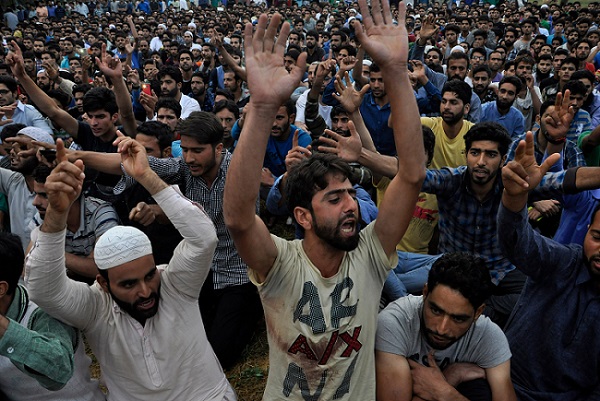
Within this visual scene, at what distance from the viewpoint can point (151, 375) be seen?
238cm

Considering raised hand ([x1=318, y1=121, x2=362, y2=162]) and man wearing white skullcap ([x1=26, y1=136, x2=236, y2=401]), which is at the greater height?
raised hand ([x1=318, y1=121, x2=362, y2=162])

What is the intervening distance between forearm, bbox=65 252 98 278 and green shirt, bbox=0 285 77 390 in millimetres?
1223

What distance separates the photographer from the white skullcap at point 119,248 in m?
2.25

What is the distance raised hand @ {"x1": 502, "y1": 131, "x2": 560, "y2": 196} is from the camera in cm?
218

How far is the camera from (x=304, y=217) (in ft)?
7.37

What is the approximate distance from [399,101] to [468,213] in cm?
184

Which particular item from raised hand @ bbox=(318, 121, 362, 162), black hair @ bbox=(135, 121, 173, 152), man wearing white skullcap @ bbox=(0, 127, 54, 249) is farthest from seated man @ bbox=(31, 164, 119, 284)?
raised hand @ bbox=(318, 121, 362, 162)

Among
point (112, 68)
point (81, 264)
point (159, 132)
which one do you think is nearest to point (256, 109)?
point (81, 264)

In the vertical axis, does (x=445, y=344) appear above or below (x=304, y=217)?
below

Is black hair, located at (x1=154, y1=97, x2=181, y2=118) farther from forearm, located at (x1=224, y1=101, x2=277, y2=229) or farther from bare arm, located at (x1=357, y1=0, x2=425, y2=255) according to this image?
forearm, located at (x1=224, y1=101, x2=277, y2=229)

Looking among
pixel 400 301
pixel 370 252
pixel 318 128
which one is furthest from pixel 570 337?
pixel 318 128

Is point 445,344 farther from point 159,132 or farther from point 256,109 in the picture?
point 159,132

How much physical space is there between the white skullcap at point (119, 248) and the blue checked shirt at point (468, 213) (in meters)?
2.17

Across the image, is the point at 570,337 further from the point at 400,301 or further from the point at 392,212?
the point at 392,212
